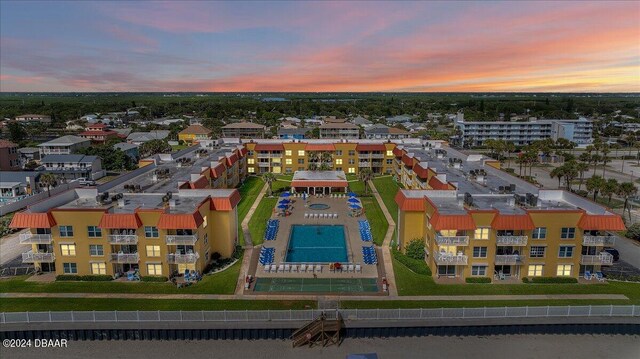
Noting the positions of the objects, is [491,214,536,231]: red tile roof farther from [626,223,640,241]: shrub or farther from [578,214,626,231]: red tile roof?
[626,223,640,241]: shrub

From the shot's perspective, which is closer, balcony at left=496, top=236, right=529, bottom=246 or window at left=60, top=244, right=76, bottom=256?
balcony at left=496, top=236, right=529, bottom=246

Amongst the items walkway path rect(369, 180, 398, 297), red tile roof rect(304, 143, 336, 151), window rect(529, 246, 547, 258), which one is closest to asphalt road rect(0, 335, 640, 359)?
walkway path rect(369, 180, 398, 297)

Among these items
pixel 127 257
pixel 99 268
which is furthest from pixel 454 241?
pixel 99 268

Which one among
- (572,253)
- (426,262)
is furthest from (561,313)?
(426,262)

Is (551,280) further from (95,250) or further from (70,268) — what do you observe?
(70,268)

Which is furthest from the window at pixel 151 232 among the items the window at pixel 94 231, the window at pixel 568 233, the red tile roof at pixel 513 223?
the window at pixel 568 233

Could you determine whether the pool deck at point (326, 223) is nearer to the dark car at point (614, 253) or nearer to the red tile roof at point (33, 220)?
the red tile roof at point (33, 220)
